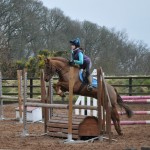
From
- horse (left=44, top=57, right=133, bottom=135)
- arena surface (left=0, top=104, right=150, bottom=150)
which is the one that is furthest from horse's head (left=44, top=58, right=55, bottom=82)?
arena surface (left=0, top=104, right=150, bottom=150)

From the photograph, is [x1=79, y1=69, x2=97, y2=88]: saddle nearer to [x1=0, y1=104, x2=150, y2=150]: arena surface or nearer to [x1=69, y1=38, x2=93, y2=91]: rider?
[x1=69, y1=38, x2=93, y2=91]: rider

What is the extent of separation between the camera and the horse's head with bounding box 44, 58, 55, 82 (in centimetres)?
1001

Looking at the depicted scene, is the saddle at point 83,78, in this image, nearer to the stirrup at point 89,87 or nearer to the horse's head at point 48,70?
the stirrup at point 89,87

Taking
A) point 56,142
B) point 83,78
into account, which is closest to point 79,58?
point 83,78

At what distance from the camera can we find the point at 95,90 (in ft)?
32.7

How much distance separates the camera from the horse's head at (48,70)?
1001 cm

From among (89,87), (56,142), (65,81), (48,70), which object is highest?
(48,70)

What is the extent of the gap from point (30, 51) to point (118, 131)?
36.1 meters

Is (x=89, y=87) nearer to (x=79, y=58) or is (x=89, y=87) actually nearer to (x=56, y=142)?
(x=79, y=58)

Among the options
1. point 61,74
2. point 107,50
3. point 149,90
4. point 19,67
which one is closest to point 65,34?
point 107,50

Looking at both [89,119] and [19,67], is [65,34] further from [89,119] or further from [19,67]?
[89,119]

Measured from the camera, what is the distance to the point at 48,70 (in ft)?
32.9

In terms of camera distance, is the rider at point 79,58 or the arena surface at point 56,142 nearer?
the arena surface at point 56,142

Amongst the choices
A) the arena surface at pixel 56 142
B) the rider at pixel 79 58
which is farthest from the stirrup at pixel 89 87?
the arena surface at pixel 56 142
